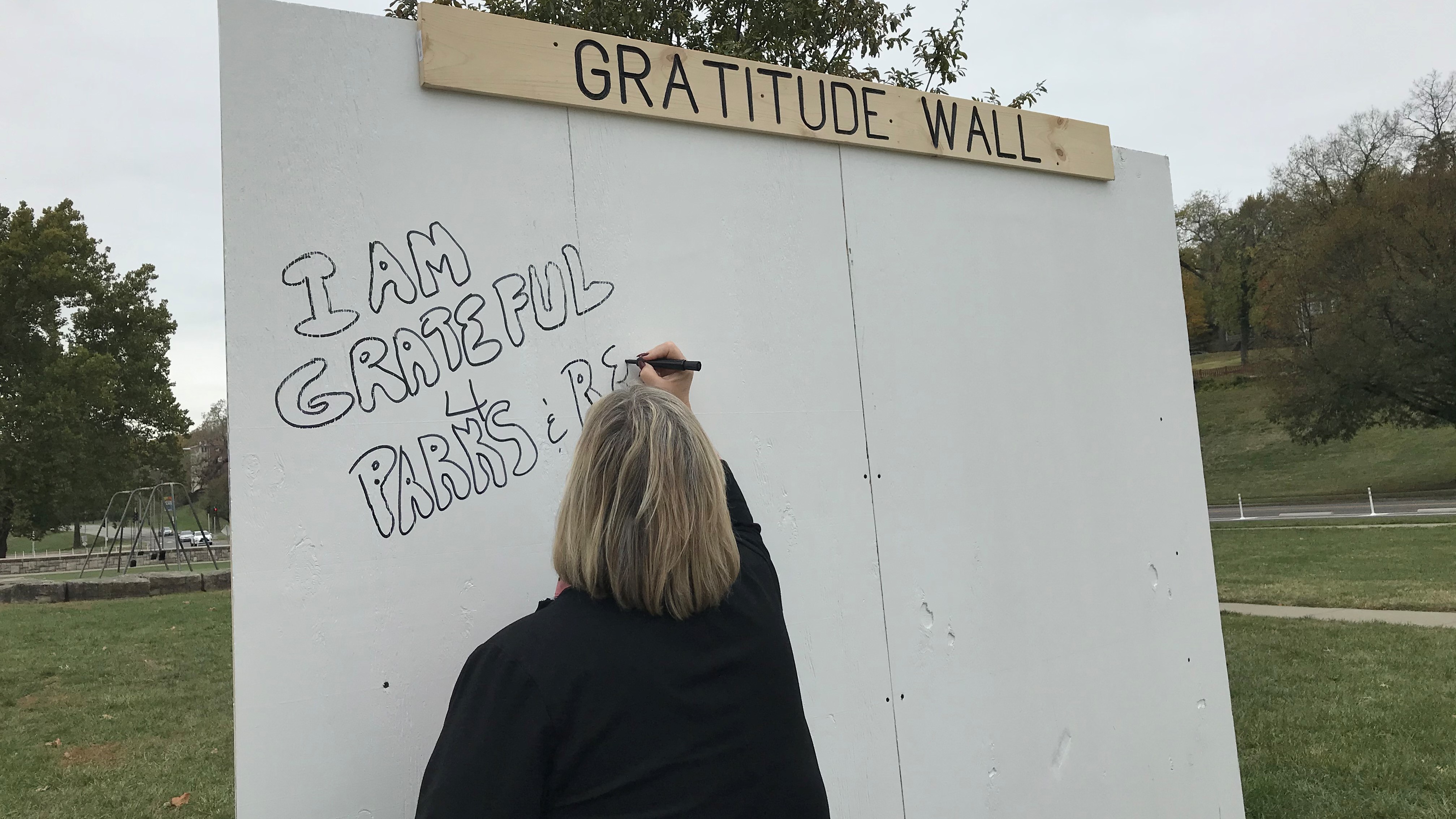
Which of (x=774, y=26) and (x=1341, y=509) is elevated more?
(x=774, y=26)

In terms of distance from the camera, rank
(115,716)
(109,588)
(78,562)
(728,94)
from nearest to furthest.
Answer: (728,94)
(115,716)
(109,588)
(78,562)

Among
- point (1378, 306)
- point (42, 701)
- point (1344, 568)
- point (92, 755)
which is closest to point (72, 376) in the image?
point (42, 701)

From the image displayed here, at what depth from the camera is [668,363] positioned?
2434 millimetres

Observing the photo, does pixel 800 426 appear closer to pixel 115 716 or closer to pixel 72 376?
pixel 115 716

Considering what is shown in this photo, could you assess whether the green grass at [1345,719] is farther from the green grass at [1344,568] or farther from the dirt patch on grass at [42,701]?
the dirt patch on grass at [42,701]

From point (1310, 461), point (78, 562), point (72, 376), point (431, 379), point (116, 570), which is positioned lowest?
point (78, 562)

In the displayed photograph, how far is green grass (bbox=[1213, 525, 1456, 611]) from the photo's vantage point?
9883 mm

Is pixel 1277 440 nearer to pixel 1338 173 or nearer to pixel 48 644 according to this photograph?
pixel 1338 173

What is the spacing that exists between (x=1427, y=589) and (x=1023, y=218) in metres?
9.71

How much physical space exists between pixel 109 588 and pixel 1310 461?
126 feet

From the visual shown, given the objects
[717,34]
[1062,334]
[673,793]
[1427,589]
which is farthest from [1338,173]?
[673,793]

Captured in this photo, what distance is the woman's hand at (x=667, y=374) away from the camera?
2395 millimetres

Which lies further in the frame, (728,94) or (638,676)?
(728,94)

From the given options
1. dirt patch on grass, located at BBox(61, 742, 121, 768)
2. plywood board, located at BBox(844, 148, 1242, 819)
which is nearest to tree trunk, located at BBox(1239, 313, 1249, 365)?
plywood board, located at BBox(844, 148, 1242, 819)
